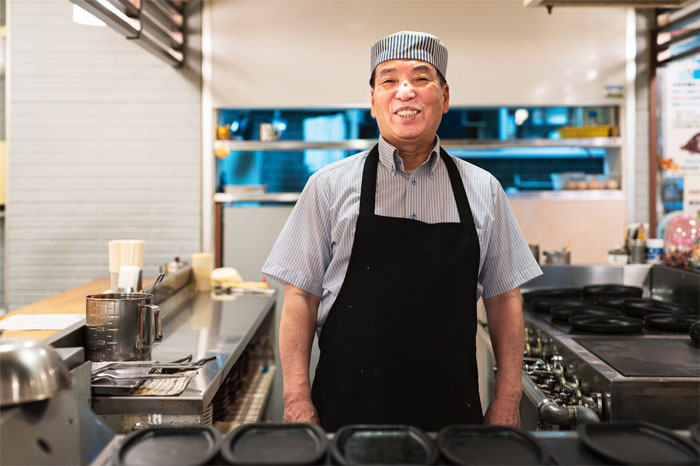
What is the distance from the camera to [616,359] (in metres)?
2.30

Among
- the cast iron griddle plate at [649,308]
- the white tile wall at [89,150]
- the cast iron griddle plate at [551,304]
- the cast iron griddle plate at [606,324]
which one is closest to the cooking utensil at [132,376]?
the cast iron griddle plate at [606,324]

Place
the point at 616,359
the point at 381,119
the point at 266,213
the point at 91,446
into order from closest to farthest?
the point at 91,446 → the point at 381,119 → the point at 616,359 → the point at 266,213

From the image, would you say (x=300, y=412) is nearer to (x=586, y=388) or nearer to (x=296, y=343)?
(x=296, y=343)

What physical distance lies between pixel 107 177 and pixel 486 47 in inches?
124

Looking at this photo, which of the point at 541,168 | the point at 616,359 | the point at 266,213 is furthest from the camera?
the point at 541,168

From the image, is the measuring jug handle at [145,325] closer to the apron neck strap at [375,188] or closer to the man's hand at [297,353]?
the man's hand at [297,353]

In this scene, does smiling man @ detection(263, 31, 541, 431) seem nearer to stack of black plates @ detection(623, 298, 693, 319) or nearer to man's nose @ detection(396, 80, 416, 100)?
man's nose @ detection(396, 80, 416, 100)

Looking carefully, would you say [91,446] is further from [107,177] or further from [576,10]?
[576,10]

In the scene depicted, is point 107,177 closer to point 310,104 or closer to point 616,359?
point 310,104

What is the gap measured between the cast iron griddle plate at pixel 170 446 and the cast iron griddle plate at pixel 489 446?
0.39 meters

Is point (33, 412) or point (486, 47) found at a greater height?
point (486, 47)

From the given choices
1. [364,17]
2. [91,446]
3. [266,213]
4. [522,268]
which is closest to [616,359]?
[522,268]

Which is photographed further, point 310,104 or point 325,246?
point 310,104

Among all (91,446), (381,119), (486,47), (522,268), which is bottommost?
(91,446)
